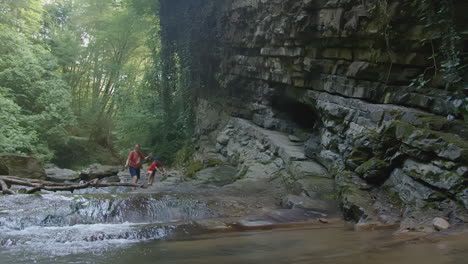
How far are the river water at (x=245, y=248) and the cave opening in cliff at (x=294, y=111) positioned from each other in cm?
796

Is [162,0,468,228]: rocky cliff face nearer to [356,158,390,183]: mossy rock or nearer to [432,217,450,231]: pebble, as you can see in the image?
[356,158,390,183]: mossy rock

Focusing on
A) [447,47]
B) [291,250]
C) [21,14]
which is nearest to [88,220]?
[291,250]

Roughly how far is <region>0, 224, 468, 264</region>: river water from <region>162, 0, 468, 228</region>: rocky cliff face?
5.09ft

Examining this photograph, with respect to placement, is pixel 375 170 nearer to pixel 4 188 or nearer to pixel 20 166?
pixel 4 188

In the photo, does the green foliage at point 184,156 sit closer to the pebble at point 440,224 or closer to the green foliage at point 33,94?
the green foliage at point 33,94

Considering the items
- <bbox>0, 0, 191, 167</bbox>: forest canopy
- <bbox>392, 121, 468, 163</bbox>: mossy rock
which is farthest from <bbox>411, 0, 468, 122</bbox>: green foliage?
<bbox>0, 0, 191, 167</bbox>: forest canopy

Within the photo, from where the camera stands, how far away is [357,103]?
948cm

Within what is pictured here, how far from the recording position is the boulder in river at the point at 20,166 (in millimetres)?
11666

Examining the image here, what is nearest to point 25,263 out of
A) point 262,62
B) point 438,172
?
point 438,172

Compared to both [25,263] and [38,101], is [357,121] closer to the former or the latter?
[25,263]

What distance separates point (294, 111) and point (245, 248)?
1003cm

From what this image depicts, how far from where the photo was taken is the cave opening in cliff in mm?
14375

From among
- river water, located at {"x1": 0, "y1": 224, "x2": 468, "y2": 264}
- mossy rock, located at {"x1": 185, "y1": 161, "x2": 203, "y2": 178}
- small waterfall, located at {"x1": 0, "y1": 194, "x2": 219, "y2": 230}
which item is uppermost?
river water, located at {"x1": 0, "y1": 224, "x2": 468, "y2": 264}

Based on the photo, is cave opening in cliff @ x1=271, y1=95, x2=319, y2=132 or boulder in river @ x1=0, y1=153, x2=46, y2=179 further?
cave opening in cliff @ x1=271, y1=95, x2=319, y2=132
